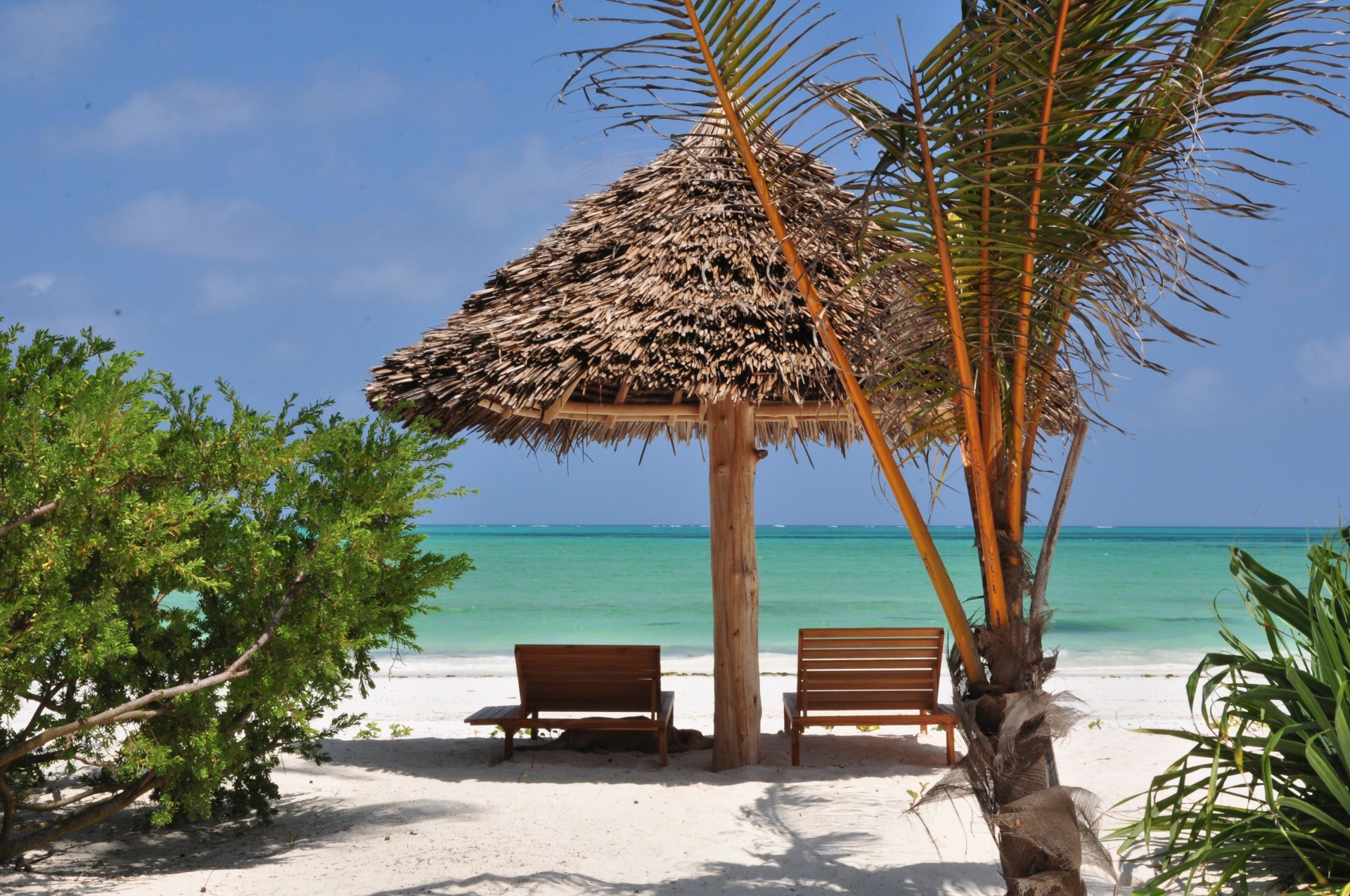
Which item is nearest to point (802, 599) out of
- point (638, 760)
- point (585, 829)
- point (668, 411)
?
point (638, 760)

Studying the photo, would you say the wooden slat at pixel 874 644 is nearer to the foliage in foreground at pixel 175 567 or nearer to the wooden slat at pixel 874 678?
the wooden slat at pixel 874 678

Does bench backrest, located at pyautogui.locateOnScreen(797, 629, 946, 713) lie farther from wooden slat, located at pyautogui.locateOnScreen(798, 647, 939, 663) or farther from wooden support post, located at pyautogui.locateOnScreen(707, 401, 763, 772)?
wooden support post, located at pyautogui.locateOnScreen(707, 401, 763, 772)

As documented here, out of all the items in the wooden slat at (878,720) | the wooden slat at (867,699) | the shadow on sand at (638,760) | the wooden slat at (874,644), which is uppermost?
the wooden slat at (874,644)

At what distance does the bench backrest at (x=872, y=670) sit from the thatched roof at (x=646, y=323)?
4.81 ft

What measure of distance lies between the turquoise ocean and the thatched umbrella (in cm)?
172

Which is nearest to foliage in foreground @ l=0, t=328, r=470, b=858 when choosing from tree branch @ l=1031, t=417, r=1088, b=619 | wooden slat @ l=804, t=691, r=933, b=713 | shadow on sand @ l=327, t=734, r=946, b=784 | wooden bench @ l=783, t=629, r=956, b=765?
shadow on sand @ l=327, t=734, r=946, b=784

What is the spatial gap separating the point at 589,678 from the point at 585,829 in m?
1.61

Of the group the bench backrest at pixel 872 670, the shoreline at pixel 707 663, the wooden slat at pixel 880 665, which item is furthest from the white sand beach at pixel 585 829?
the shoreline at pixel 707 663

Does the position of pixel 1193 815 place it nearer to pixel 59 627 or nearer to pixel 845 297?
pixel 59 627

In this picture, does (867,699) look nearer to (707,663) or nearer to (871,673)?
(871,673)

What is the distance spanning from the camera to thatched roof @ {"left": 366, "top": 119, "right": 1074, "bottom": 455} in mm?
5523

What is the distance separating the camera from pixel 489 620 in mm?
21578

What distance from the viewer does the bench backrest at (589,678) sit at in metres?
6.28

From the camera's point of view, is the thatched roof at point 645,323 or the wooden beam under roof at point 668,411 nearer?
the thatched roof at point 645,323
